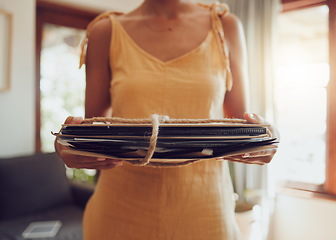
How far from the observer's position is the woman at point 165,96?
2.12ft

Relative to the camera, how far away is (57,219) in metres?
2.21

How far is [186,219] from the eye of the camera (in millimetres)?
637

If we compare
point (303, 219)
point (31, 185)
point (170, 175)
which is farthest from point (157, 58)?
point (303, 219)

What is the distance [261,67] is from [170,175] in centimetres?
226

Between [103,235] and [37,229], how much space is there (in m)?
1.57

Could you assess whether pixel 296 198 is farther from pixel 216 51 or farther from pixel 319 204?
pixel 216 51

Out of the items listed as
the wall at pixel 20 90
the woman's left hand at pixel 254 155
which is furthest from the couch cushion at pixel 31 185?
the woman's left hand at pixel 254 155

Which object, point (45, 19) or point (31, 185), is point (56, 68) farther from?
point (31, 185)

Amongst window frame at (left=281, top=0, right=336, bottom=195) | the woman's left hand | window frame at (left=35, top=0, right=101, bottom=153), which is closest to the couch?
window frame at (left=35, top=0, right=101, bottom=153)

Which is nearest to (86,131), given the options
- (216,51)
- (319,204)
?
(216,51)

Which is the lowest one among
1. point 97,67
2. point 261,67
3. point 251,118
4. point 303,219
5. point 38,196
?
point 303,219

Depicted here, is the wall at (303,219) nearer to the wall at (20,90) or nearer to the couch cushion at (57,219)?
the couch cushion at (57,219)

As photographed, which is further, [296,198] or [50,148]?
[50,148]

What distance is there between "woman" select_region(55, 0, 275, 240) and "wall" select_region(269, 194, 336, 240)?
2047 millimetres
